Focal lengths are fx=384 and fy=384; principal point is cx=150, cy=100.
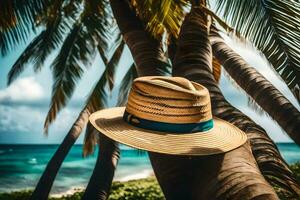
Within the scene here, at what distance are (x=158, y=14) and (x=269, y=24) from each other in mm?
916

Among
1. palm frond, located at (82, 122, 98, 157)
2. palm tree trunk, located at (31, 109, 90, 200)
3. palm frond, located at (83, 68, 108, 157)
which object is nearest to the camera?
palm tree trunk, located at (31, 109, 90, 200)

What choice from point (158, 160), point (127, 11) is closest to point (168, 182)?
point (158, 160)

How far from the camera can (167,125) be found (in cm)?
152

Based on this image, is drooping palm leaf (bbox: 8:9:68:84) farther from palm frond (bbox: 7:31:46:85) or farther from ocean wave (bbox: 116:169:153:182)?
ocean wave (bbox: 116:169:153:182)

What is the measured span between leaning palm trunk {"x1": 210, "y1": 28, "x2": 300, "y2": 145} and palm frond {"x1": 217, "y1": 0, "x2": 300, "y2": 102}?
0.25 metres

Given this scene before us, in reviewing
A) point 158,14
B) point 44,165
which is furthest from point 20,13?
point 44,165

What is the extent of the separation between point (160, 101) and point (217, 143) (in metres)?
0.28

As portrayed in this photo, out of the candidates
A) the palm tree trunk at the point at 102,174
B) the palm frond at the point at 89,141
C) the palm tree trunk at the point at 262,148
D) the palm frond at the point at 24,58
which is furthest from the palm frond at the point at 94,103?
the palm tree trunk at the point at 262,148

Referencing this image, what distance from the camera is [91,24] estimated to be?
24.2 ft

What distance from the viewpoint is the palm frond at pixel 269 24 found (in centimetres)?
306

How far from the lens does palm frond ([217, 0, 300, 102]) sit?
3064 millimetres

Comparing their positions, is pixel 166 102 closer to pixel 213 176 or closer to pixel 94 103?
pixel 213 176

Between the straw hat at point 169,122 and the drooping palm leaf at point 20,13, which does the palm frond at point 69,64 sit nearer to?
the drooping palm leaf at point 20,13

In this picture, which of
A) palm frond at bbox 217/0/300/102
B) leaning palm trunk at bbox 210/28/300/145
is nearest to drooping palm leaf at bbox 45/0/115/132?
leaning palm trunk at bbox 210/28/300/145
